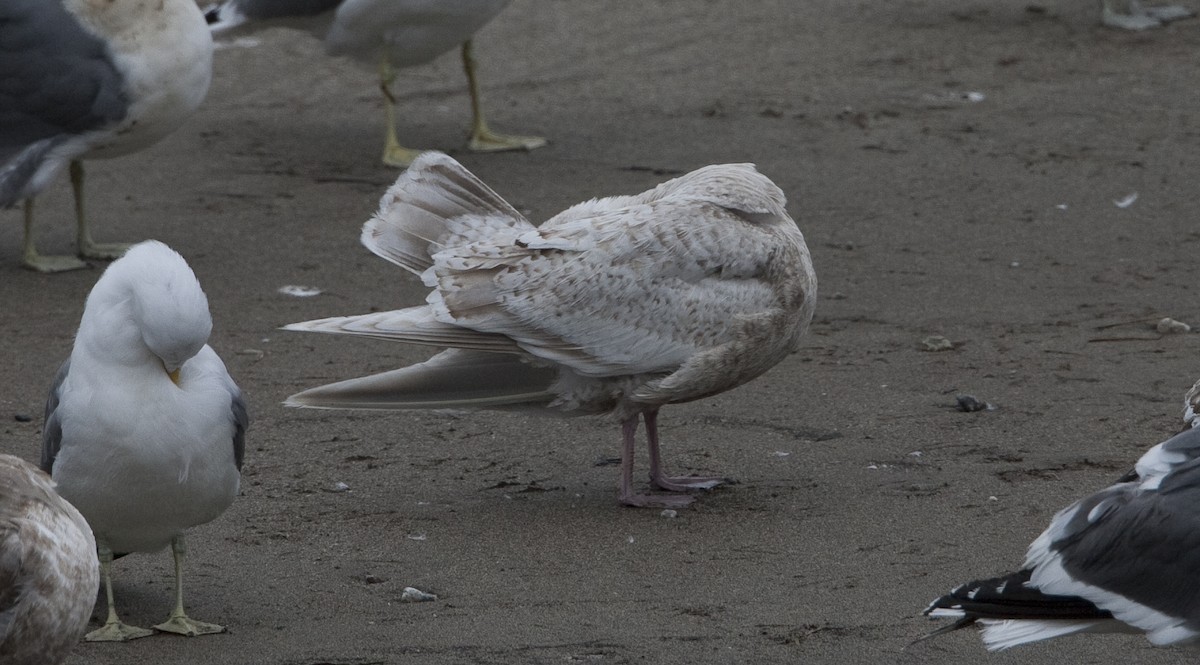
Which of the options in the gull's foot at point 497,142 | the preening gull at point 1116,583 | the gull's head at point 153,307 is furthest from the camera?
the gull's foot at point 497,142

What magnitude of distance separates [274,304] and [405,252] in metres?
2.14

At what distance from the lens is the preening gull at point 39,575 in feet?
11.7

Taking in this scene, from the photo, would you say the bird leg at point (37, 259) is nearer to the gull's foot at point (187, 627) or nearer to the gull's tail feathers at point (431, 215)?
the gull's tail feathers at point (431, 215)

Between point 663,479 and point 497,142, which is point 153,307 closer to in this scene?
point 663,479

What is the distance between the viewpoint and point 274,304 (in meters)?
7.50

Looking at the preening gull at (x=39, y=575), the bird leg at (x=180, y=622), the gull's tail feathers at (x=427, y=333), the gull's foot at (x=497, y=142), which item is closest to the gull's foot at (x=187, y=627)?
the bird leg at (x=180, y=622)

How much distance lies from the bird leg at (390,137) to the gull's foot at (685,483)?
464cm

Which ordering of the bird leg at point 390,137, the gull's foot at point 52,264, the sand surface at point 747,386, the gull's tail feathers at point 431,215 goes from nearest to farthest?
1. the sand surface at point 747,386
2. the gull's tail feathers at point 431,215
3. the gull's foot at point 52,264
4. the bird leg at point 390,137

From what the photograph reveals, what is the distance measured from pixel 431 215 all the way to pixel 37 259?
10.8 feet

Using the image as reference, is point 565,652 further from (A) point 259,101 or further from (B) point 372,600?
(A) point 259,101

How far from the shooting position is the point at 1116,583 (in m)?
3.71

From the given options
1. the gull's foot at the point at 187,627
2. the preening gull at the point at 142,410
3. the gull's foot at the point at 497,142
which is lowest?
the gull's foot at the point at 497,142

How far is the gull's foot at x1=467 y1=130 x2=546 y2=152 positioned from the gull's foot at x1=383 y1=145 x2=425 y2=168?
0.46 m

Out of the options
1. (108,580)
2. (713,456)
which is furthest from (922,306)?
(108,580)
